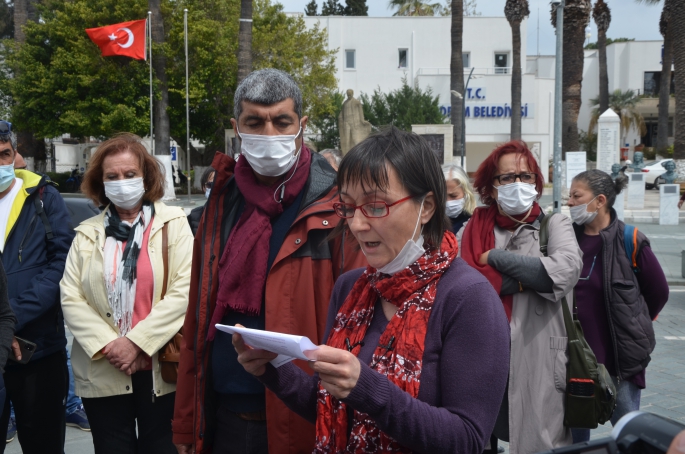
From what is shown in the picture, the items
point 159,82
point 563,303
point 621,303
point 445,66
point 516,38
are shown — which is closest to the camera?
point 563,303

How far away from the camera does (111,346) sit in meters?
3.41

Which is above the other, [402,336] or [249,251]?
[249,251]

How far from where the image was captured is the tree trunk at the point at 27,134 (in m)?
31.0

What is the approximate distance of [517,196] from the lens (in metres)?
3.71

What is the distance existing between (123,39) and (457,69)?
13.2 meters

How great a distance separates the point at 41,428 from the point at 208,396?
163 cm

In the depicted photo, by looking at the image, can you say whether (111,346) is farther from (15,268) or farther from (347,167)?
(347,167)

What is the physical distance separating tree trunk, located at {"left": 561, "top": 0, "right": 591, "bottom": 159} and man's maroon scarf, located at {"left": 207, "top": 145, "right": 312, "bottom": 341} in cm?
2437

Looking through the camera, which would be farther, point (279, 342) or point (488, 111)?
point (488, 111)

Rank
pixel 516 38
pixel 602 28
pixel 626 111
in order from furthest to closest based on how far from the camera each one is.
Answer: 1. pixel 626 111
2. pixel 602 28
3. pixel 516 38

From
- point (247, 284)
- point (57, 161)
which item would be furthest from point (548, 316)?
point (57, 161)

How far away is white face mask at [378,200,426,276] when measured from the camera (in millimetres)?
1945

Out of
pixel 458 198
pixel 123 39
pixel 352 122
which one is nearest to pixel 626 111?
pixel 352 122

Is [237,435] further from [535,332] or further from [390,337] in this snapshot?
[535,332]
